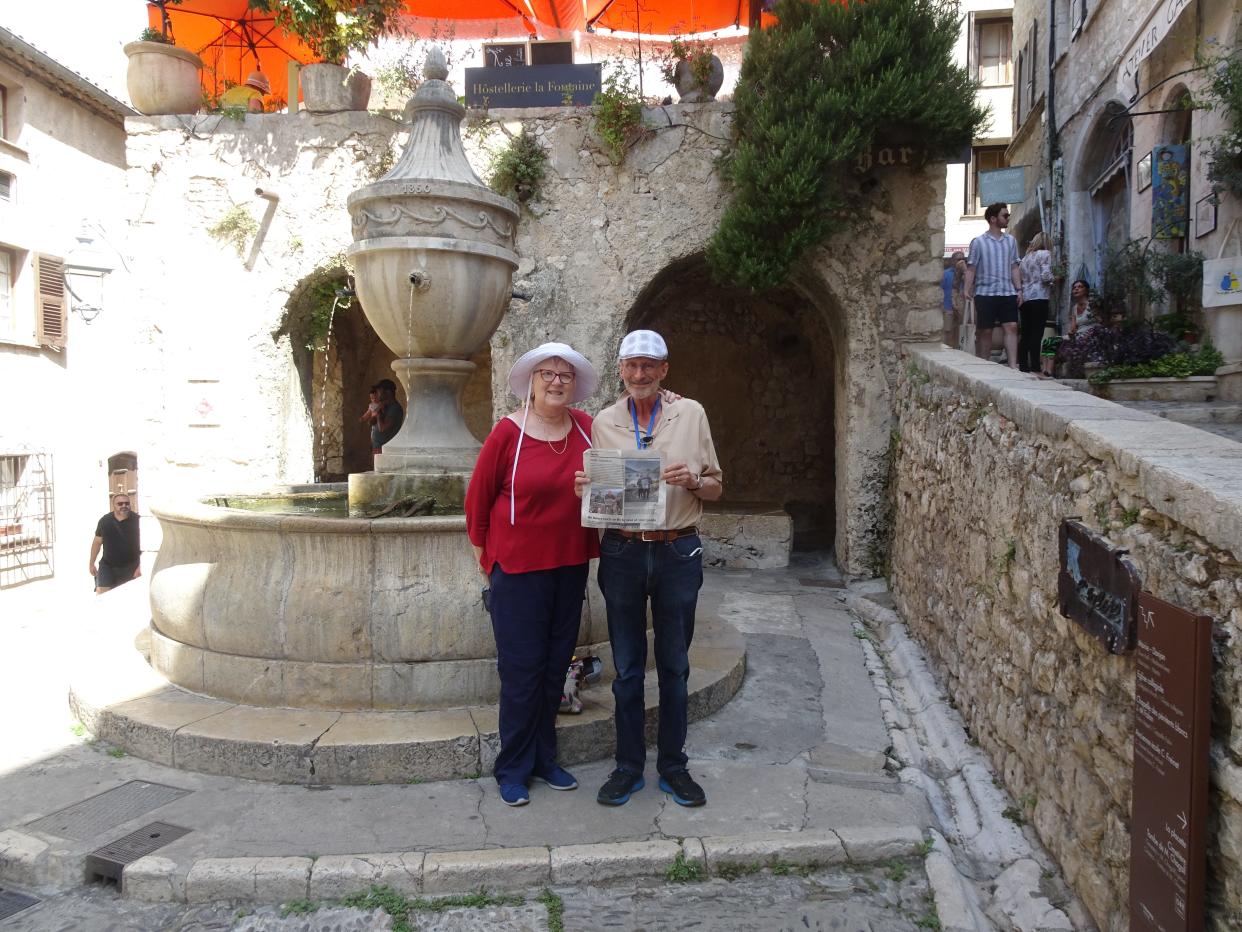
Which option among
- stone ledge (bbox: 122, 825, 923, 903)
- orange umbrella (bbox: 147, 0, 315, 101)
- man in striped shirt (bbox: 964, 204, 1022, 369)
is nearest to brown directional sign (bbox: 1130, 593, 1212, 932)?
stone ledge (bbox: 122, 825, 923, 903)

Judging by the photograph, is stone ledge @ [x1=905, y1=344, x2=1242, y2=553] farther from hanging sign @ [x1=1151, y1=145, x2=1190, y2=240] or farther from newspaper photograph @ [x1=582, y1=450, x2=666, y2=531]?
hanging sign @ [x1=1151, y1=145, x2=1190, y2=240]

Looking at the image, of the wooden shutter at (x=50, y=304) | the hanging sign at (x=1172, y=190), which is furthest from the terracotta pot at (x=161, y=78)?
the hanging sign at (x=1172, y=190)

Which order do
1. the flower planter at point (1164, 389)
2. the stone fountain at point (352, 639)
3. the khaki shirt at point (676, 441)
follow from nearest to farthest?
the khaki shirt at point (676, 441) < the stone fountain at point (352, 639) < the flower planter at point (1164, 389)

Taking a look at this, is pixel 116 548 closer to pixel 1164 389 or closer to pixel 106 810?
pixel 106 810

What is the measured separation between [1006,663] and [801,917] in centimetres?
136

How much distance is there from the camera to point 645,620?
309 centimetres

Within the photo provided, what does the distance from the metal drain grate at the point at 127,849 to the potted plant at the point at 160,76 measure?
23.5 ft

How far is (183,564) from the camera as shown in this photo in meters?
4.02

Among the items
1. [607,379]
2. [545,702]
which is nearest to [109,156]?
[607,379]

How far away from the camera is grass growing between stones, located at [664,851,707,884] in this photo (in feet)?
9.18

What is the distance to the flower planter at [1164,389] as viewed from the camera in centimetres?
675

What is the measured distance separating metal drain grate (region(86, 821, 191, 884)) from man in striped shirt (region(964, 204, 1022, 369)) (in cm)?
710

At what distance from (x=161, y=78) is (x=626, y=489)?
24.5 ft

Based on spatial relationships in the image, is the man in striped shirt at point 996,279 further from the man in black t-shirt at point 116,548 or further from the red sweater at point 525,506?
the man in black t-shirt at point 116,548
